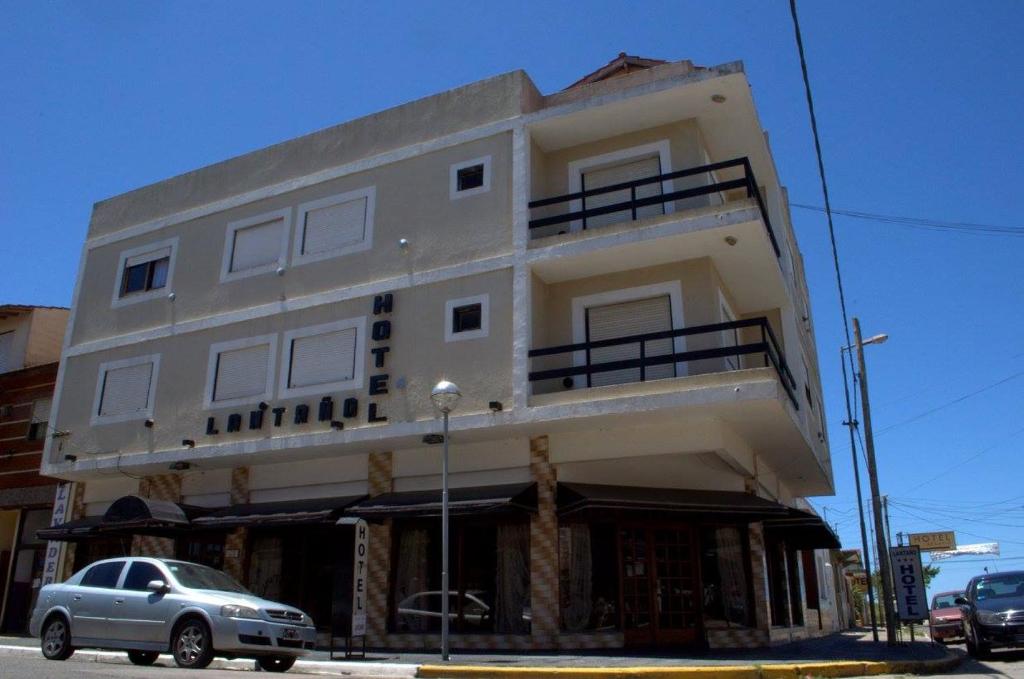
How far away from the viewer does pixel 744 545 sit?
16.3m

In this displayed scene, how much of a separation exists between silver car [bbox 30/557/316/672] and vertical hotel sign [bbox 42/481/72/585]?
935 centimetres

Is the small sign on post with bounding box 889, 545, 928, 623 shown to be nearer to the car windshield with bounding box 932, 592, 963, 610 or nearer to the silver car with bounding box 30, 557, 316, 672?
the car windshield with bounding box 932, 592, 963, 610

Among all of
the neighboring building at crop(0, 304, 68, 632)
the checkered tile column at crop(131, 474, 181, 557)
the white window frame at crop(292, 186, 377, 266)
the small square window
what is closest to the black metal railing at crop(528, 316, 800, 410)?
the small square window

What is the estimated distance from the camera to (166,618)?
Result: 11.4 m

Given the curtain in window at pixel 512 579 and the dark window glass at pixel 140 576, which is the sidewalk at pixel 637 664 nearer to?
the curtain in window at pixel 512 579

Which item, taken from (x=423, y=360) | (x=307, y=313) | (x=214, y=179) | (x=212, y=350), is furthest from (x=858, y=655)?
(x=214, y=179)

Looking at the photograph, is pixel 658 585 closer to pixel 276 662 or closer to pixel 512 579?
pixel 512 579

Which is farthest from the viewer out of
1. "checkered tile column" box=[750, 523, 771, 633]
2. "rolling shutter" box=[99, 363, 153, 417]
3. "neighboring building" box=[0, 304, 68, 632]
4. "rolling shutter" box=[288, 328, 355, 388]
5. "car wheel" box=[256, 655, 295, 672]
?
"neighboring building" box=[0, 304, 68, 632]

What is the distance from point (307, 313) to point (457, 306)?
12.6 ft

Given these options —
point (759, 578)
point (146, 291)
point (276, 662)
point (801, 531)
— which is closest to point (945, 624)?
point (801, 531)

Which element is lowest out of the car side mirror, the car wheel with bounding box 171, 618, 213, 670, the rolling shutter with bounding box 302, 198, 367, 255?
the car wheel with bounding box 171, 618, 213, 670

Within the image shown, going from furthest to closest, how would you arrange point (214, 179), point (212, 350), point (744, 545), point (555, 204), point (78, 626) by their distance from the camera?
point (214, 179) → point (212, 350) → point (555, 204) → point (744, 545) → point (78, 626)

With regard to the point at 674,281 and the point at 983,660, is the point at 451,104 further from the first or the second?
the point at 983,660

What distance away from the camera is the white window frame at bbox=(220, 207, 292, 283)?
1962 cm
